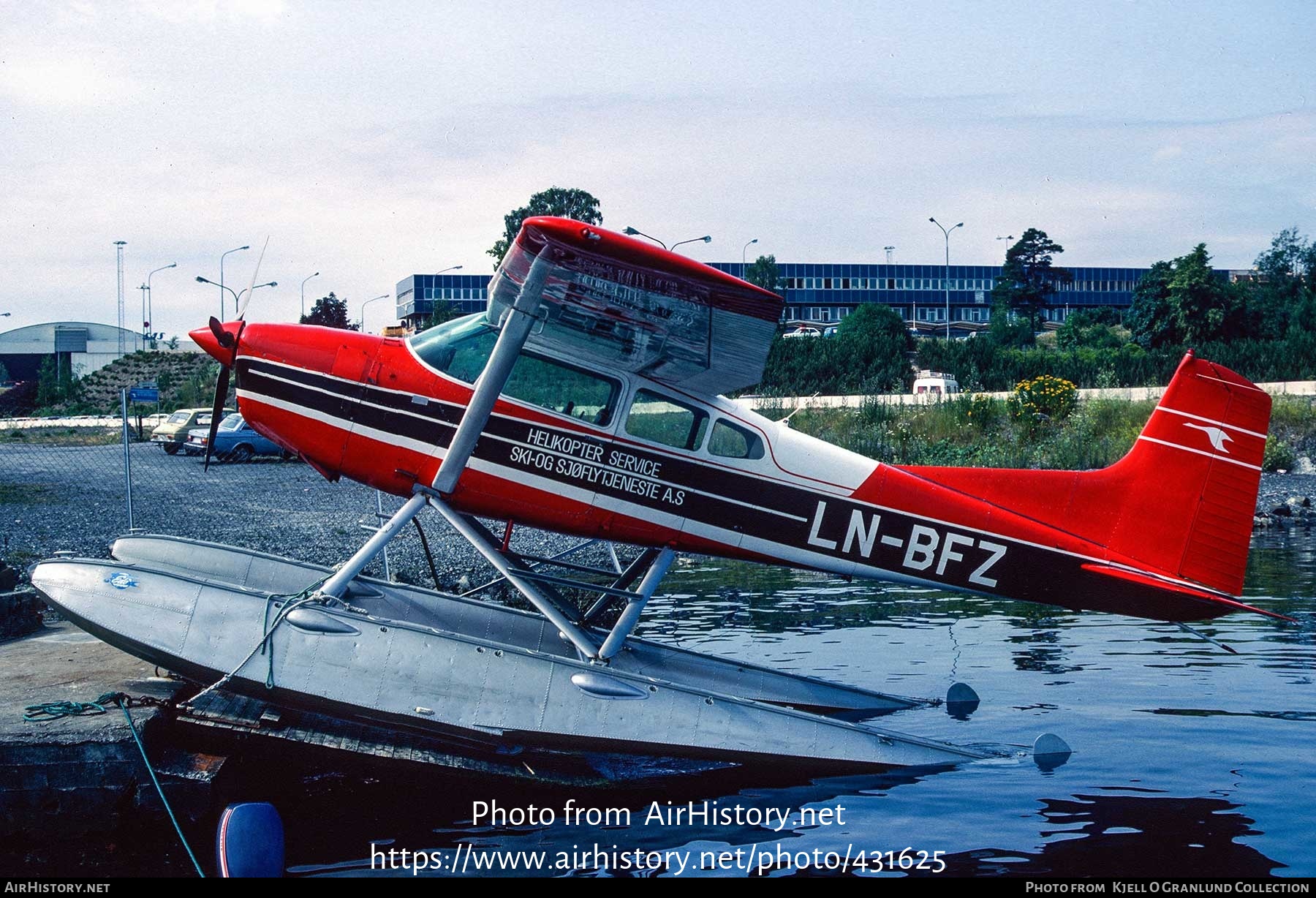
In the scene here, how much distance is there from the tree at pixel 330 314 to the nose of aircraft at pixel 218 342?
91.2 ft

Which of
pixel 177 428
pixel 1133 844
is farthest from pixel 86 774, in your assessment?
pixel 177 428

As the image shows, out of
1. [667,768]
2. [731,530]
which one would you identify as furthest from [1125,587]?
[667,768]

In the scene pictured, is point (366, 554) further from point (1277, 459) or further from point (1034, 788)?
point (1277, 459)

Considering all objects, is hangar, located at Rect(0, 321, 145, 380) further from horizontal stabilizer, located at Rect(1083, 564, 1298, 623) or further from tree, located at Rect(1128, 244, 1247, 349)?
horizontal stabilizer, located at Rect(1083, 564, 1298, 623)

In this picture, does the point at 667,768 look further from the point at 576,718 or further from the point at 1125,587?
the point at 1125,587

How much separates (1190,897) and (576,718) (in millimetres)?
3842

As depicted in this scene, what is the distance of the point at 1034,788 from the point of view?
7.80m

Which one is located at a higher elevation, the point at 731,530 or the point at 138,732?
the point at 731,530

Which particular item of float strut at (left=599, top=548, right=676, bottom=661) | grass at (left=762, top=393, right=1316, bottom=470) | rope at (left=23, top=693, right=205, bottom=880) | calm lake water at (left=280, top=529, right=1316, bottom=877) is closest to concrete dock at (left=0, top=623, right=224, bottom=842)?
rope at (left=23, top=693, right=205, bottom=880)

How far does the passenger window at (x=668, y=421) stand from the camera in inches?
330

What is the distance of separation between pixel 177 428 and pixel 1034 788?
3259cm

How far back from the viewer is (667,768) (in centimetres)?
843

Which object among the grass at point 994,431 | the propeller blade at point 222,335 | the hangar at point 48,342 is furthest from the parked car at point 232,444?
the hangar at point 48,342

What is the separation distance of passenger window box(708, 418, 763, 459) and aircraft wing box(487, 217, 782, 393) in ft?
1.04
